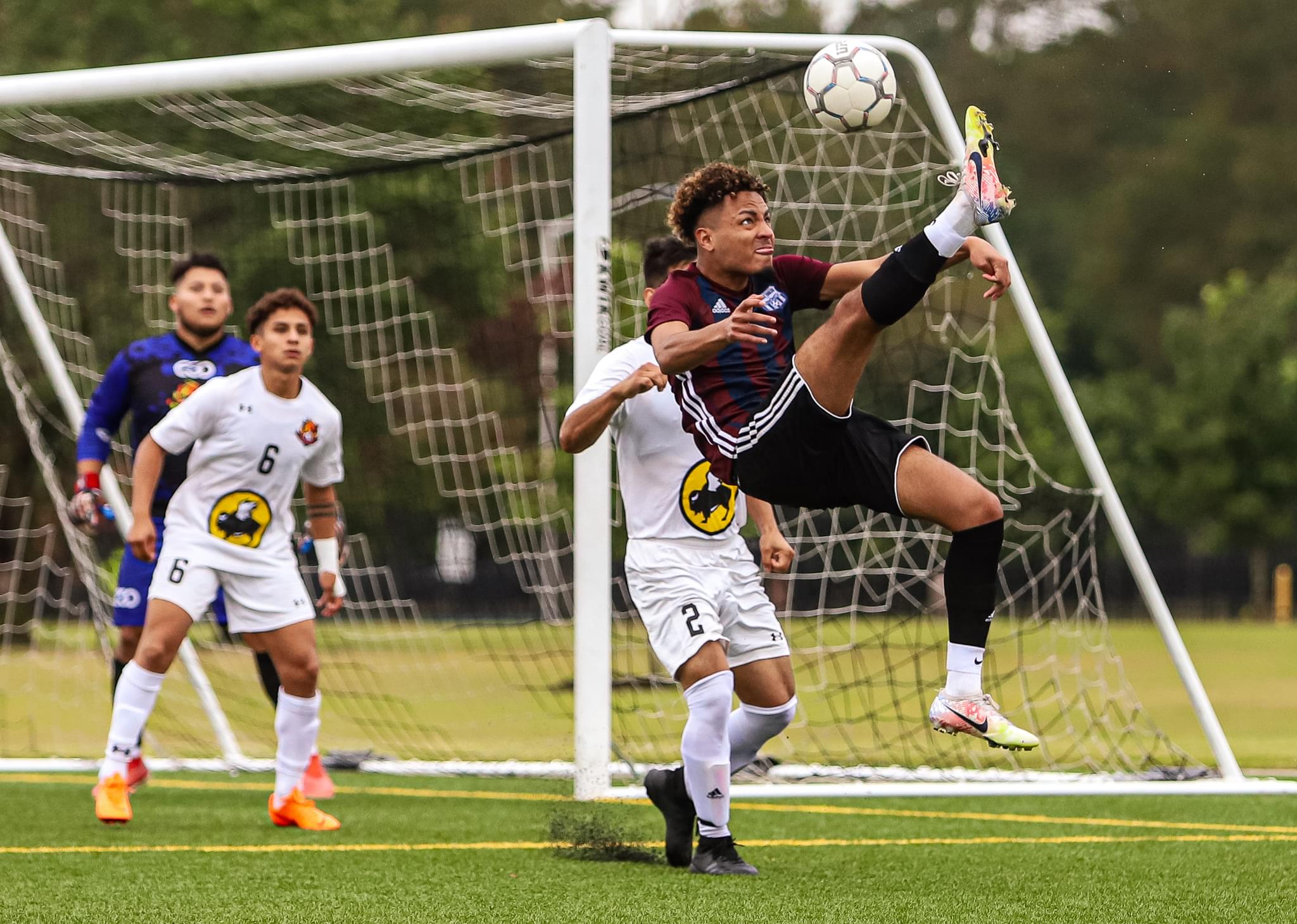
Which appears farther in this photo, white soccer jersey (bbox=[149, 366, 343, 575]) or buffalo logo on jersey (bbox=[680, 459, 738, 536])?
white soccer jersey (bbox=[149, 366, 343, 575])

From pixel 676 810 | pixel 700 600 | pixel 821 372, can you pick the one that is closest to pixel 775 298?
pixel 821 372

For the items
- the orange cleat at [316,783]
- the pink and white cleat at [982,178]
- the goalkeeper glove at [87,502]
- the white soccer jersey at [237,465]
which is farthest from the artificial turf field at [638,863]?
the pink and white cleat at [982,178]

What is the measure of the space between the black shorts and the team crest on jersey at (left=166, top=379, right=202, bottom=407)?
3.44m

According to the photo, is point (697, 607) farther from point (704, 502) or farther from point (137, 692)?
point (137, 692)

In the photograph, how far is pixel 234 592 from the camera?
6.48m

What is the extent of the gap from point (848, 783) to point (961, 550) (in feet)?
11.9

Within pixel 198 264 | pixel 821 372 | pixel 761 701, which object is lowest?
pixel 761 701

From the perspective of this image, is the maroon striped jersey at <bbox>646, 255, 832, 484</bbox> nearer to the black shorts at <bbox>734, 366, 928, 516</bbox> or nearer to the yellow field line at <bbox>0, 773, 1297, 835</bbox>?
the black shorts at <bbox>734, 366, 928, 516</bbox>

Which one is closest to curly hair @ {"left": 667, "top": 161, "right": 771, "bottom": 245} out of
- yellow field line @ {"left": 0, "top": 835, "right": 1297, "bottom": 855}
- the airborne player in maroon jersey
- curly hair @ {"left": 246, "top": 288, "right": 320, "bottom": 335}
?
the airborne player in maroon jersey

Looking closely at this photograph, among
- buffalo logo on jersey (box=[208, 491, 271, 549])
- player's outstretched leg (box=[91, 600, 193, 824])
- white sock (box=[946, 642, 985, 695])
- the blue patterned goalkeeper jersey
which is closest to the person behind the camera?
white sock (box=[946, 642, 985, 695])

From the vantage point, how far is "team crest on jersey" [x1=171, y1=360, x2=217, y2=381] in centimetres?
734

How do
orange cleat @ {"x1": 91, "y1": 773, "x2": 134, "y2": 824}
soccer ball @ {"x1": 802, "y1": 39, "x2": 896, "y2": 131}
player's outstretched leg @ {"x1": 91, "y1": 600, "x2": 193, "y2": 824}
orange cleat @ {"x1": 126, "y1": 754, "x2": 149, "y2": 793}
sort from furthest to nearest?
orange cleat @ {"x1": 126, "y1": 754, "x2": 149, "y2": 793}, player's outstretched leg @ {"x1": 91, "y1": 600, "x2": 193, "y2": 824}, orange cleat @ {"x1": 91, "y1": 773, "x2": 134, "y2": 824}, soccer ball @ {"x1": 802, "y1": 39, "x2": 896, "y2": 131}

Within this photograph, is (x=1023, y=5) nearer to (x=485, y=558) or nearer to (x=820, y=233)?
(x=485, y=558)

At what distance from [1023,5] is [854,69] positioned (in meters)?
46.8
